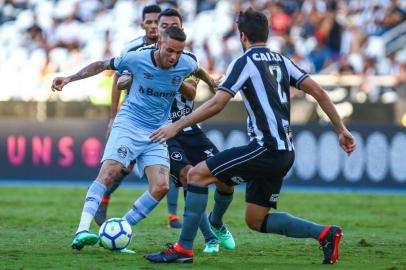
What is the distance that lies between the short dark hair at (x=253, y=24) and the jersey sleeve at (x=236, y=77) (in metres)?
0.23

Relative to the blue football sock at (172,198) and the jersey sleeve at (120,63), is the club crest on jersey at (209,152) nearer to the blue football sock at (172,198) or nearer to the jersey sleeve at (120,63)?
the jersey sleeve at (120,63)

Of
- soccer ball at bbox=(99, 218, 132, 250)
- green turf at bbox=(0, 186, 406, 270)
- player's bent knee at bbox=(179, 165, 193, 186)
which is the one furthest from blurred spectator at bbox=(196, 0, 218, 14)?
soccer ball at bbox=(99, 218, 132, 250)

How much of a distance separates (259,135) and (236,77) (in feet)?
1.81

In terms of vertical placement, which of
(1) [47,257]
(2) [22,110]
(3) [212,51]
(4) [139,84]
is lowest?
(1) [47,257]

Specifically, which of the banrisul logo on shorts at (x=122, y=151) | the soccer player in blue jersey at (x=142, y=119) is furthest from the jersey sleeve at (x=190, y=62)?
the banrisul logo on shorts at (x=122, y=151)

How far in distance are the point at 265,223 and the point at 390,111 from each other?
12.1 metres

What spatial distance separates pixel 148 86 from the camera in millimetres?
9781

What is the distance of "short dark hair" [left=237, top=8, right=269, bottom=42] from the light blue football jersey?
1.35 metres

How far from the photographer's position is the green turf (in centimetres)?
884

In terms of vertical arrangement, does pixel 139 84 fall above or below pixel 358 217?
above

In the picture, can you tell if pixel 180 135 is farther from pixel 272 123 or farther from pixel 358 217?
pixel 358 217

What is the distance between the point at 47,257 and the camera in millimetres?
9078

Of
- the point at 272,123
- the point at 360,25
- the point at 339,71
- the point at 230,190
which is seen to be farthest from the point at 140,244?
the point at 360,25

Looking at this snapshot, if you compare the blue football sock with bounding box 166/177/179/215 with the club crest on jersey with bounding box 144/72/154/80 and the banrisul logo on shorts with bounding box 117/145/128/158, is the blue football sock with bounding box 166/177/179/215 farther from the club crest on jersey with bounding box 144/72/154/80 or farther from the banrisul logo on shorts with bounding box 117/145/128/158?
the club crest on jersey with bounding box 144/72/154/80
